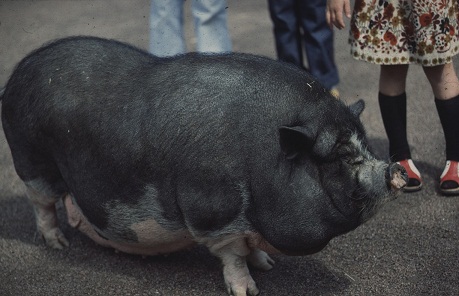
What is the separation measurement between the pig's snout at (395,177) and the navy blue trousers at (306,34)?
1.87 metres

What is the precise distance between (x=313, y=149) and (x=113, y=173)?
656 mm

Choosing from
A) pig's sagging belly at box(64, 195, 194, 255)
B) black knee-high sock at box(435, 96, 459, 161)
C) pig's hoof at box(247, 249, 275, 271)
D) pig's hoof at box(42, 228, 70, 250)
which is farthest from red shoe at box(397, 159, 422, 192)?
pig's hoof at box(42, 228, 70, 250)

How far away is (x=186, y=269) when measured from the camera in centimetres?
290

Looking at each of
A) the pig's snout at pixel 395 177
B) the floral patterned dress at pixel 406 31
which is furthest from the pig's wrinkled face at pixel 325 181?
the floral patterned dress at pixel 406 31

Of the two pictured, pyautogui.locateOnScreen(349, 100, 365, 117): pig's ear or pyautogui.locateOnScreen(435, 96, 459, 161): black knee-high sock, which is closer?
pyautogui.locateOnScreen(349, 100, 365, 117): pig's ear

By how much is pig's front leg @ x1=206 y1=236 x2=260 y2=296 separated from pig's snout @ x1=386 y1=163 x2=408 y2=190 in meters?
0.51

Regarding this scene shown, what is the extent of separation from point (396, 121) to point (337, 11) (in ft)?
2.20

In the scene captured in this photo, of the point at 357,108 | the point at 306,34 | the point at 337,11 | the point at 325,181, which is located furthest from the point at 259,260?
the point at 306,34

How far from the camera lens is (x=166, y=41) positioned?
3.84 m

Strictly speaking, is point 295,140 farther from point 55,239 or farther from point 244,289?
point 55,239

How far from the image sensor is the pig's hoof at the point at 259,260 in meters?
2.86

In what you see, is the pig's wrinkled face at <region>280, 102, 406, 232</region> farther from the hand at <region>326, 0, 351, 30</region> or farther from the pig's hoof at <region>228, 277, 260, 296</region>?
the hand at <region>326, 0, 351, 30</region>

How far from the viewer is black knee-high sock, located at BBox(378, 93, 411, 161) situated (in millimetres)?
3453

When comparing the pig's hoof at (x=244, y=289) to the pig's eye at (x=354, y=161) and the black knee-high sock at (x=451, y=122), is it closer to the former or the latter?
the pig's eye at (x=354, y=161)
